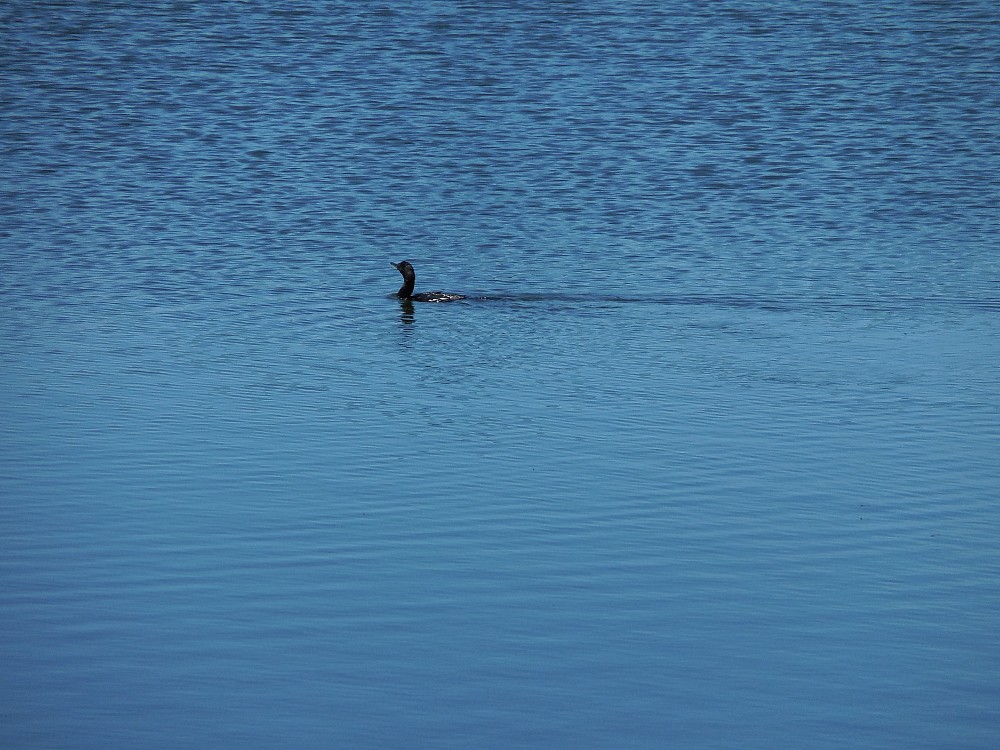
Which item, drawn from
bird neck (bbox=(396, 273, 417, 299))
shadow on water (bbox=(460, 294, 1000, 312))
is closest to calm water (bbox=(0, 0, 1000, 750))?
shadow on water (bbox=(460, 294, 1000, 312))

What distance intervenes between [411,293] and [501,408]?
633cm

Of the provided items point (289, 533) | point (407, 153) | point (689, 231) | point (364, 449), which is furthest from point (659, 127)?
point (289, 533)

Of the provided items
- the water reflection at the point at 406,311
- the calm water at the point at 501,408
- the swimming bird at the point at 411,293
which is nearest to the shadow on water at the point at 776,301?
the calm water at the point at 501,408

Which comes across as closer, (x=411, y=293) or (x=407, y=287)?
(x=407, y=287)

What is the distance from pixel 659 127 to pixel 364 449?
769 inches

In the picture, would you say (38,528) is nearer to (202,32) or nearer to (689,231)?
(689,231)

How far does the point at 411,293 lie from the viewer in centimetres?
2095

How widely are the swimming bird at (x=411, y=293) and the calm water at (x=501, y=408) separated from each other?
274mm

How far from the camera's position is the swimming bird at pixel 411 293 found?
66.6ft

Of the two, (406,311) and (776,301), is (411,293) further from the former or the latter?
(776,301)

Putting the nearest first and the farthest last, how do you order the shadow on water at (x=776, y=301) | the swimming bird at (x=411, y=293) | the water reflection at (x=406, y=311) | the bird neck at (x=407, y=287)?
the water reflection at (x=406, y=311) < the shadow on water at (x=776, y=301) < the swimming bird at (x=411, y=293) < the bird neck at (x=407, y=287)

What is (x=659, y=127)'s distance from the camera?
1247 inches

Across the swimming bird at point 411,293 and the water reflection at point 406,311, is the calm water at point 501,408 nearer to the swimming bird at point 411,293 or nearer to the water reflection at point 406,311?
the water reflection at point 406,311

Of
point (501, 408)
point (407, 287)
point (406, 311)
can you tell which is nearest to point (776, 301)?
point (406, 311)
